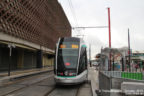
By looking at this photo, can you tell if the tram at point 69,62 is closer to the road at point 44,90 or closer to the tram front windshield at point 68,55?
the tram front windshield at point 68,55

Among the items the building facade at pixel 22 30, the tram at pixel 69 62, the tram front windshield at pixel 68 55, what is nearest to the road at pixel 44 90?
the tram at pixel 69 62

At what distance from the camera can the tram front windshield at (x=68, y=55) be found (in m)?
8.76

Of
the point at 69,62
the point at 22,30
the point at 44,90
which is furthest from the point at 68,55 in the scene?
the point at 22,30

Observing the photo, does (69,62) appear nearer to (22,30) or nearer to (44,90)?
(44,90)

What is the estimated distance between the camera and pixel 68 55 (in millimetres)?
9109

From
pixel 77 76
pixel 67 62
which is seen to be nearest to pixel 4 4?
pixel 67 62

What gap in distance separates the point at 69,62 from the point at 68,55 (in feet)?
1.66

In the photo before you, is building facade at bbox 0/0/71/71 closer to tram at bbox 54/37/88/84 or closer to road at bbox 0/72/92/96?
road at bbox 0/72/92/96

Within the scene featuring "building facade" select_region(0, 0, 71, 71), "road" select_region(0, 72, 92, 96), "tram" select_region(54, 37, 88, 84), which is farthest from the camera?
"building facade" select_region(0, 0, 71, 71)

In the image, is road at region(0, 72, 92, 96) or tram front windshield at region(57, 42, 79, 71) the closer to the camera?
road at region(0, 72, 92, 96)

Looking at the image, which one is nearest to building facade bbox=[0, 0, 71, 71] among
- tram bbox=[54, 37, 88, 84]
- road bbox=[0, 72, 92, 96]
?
road bbox=[0, 72, 92, 96]

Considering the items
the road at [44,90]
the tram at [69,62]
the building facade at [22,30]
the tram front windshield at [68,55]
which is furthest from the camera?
the building facade at [22,30]

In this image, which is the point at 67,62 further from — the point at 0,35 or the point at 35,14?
the point at 35,14

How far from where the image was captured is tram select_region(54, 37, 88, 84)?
8.48 meters
